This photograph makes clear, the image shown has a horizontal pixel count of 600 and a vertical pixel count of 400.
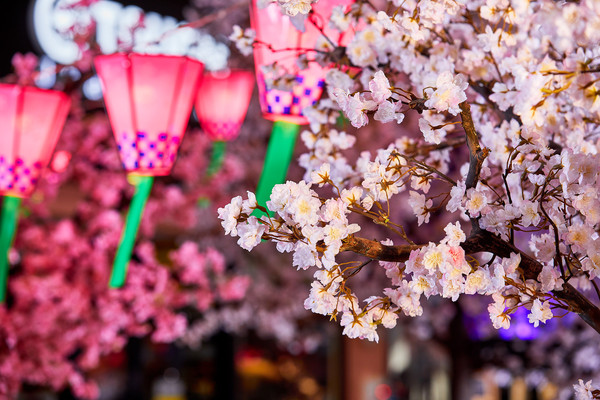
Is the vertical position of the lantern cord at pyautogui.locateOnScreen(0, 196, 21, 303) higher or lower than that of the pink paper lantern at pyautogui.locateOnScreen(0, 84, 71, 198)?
lower

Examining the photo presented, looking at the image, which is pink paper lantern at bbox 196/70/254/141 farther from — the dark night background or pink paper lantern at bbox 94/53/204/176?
the dark night background

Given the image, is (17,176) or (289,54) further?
(17,176)

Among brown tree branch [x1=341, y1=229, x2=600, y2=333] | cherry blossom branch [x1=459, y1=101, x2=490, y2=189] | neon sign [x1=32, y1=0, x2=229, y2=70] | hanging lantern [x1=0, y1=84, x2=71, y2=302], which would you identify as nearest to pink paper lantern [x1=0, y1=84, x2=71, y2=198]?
hanging lantern [x1=0, y1=84, x2=71, y2=302]

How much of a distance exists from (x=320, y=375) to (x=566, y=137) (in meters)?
8.60

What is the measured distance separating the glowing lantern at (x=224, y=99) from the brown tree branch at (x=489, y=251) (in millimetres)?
3137

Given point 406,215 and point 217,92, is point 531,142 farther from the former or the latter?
point 406,215

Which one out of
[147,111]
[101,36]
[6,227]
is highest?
[101,36]

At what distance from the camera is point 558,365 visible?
297 inches

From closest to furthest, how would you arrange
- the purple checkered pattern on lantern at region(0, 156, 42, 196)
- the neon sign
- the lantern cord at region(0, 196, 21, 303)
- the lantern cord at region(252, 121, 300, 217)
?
1. the lantern cord at region(252, 121, 300, 217)
2. the purple checkered pattern on lantern at region(0, 156, 42, 196)
3. the lantern cord at region(0, 196, 21, 303)
4. the neon sign

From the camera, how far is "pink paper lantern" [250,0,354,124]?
2.05 m

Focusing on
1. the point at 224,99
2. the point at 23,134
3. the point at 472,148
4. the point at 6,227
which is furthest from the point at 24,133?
the point at 472,148

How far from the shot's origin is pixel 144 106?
7.60 feet

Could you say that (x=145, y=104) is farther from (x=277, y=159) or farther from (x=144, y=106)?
(x=277, y=159)

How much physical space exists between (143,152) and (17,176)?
66 centimetres
